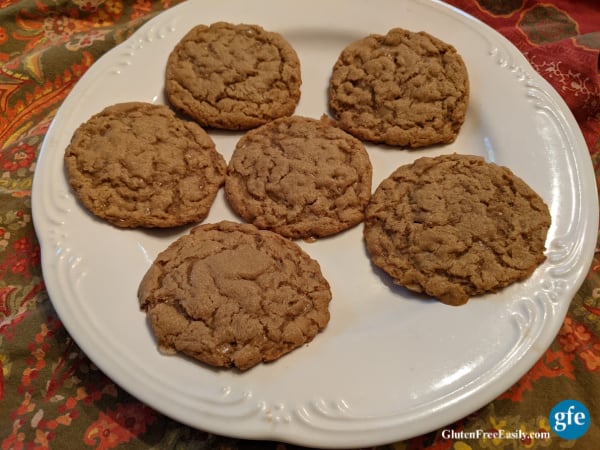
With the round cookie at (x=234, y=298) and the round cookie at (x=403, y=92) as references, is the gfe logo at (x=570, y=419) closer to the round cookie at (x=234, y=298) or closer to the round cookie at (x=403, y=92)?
the round cookie at (x=234, y=298)

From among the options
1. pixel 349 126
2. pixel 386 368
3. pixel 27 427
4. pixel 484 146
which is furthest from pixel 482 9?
pixel 27 427

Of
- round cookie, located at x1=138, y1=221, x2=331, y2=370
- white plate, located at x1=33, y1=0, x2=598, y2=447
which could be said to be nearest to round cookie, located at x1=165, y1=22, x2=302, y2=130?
white plate, located at x1=33, y1=0, x2=598, y2=447

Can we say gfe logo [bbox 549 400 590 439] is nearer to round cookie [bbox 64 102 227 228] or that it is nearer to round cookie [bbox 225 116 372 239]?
round cookie [bbox 225 116 372 239]

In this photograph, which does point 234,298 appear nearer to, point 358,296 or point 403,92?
point 358,296

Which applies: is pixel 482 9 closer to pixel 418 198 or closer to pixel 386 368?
pixel 418 198

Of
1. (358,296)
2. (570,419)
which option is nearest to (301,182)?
(358,296)

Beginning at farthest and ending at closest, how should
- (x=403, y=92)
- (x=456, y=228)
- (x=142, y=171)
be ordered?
(x=403, y=92), (x=142, y=171), (x=456, y=228)
